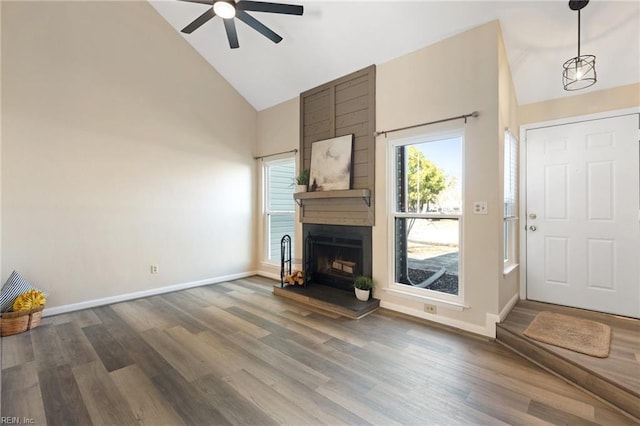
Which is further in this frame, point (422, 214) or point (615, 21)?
point (422, 214)

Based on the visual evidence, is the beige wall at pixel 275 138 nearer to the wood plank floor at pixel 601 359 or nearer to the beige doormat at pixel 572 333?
the wood plank floor at pixel 601 359

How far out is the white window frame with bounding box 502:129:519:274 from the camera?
10.5 ft

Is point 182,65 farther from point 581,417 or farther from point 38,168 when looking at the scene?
point 581,417

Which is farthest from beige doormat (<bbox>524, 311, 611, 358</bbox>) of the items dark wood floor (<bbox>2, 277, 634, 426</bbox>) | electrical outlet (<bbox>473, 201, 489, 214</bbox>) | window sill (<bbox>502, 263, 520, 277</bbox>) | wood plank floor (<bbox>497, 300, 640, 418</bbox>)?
electrical outlet (<bbox>473, 201, 489, 214</bbox>)

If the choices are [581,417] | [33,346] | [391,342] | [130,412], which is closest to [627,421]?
[581,417]

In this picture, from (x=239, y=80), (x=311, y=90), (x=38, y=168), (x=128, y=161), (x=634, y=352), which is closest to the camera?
(x=634, y=352)

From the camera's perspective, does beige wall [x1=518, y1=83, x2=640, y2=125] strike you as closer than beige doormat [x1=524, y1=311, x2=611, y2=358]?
No

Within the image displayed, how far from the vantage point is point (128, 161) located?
3.97 meters

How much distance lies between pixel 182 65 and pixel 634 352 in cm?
617

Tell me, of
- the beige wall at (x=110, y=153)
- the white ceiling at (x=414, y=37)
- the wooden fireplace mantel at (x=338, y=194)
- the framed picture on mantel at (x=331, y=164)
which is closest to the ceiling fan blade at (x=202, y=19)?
the white ceiling at (x=414, y=37)

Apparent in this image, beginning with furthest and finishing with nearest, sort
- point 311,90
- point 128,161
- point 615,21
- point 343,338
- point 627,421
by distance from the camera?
point 311,90
point 128,161
point 343,338
point 615,21
point 627,421

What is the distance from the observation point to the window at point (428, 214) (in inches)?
124

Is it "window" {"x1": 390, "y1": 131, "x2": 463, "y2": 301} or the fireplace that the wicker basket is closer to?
the fireplace

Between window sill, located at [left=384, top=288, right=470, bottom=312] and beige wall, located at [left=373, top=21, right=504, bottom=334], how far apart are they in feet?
0.12
